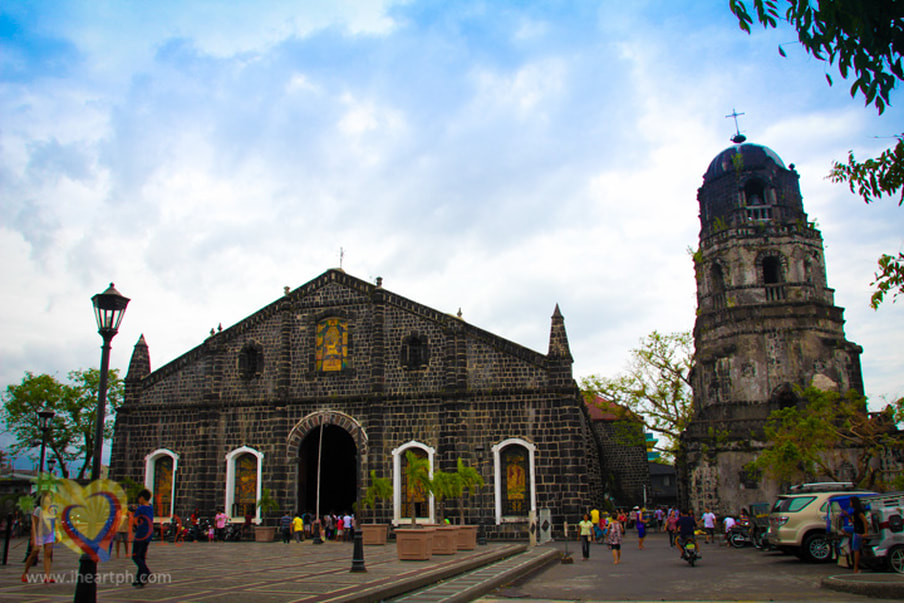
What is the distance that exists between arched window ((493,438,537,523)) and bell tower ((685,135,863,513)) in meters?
9.88

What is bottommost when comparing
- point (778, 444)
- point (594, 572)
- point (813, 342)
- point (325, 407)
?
point (594, 572)

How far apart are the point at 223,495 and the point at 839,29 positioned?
2740 centimetres

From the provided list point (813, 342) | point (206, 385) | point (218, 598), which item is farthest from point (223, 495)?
point (813, 342)

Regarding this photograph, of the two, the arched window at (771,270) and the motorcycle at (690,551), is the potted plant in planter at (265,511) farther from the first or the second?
the arched window at (771,270)

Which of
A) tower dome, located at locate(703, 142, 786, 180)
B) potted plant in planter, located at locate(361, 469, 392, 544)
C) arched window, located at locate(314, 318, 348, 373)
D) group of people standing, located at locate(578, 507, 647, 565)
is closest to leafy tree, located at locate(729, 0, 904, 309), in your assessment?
group of people standing, located at locate(578, 507, 647, 565)

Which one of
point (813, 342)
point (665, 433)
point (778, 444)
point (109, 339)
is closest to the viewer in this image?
point (109, 339)

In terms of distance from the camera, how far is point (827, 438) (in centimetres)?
2602

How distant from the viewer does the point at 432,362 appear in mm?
27359

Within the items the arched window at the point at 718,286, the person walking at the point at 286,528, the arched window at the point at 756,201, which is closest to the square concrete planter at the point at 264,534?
the person walking at the point at 286,528

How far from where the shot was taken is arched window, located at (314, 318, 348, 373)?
28359 millimetres

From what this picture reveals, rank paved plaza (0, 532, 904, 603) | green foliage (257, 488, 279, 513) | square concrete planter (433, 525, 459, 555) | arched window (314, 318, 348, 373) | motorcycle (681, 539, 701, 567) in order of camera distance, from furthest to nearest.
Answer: arched window (314, 318, 348, 373)
green foliage (257, 488, 279, 513)
square concrete planter (433, 525, 459, 555)
motorcycle (681, 539, 701, 567)
paved plaza (0, 532, 904, 603)

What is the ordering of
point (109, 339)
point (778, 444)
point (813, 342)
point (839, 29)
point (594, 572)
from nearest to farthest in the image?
point (839, 29) → point (109, 339) → point (594, 572) → point (778, 444) → point (813, 342)

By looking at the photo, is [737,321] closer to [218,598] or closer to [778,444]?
[778,444]

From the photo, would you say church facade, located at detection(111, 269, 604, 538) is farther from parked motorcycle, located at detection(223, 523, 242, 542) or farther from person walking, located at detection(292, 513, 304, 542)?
person walking, located at detection(292, 513, 304, 542)
